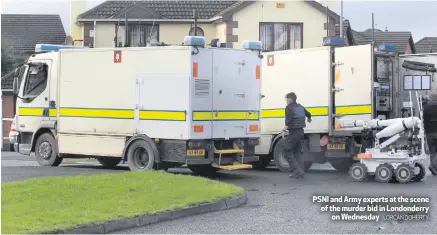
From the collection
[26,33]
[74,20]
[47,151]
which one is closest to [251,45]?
[47,151]

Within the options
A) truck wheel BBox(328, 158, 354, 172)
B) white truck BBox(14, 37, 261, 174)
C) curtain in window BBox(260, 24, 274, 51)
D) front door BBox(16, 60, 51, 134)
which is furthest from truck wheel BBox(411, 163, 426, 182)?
curtain in window BBox(260, 24, 274, 51)

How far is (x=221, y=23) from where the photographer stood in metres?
32.2

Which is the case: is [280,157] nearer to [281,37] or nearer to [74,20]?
[281,37]

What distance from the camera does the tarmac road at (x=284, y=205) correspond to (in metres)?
9.97

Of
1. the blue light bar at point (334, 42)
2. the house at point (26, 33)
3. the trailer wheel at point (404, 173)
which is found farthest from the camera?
the house at point (26, 33)

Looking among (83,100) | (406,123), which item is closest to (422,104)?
(406,123)

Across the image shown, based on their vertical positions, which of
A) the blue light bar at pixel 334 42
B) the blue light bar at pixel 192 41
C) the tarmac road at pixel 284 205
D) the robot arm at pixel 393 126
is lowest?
the tarmac road at pixel 284 205

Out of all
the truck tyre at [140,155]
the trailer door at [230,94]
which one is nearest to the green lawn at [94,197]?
the truck tyre at [140,155]

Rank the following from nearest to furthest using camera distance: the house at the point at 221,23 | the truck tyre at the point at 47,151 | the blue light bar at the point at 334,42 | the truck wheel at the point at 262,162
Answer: the blue light bar at the point at 334,42
the truck tyre at the point at 47,151
the truck wheel at the point at 262,162
the house at the point at 221,23

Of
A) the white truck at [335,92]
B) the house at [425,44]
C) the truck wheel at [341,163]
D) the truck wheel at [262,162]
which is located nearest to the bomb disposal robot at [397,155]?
the white truck at [335,92]

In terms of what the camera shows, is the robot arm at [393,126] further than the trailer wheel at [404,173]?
Yes

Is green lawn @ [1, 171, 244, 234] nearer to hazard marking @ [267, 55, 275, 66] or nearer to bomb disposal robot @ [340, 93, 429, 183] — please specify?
bomb disposal robot @ [340, 93, 429, 183]

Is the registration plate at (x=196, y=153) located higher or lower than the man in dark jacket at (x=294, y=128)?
lower

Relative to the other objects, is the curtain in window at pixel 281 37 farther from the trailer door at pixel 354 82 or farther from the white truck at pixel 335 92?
the trailer door at pixel 354 82
